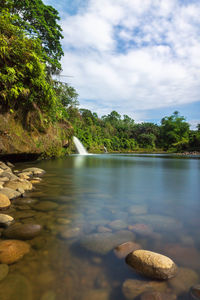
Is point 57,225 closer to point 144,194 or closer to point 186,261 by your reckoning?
point 186,261

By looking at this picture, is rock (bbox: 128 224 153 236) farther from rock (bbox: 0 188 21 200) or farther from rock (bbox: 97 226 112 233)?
rock (bbox: 0 188 21 200)

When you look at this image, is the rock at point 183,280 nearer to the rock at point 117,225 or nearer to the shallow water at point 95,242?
the shallow water at point 95,242

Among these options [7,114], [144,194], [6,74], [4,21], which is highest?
[4,21]

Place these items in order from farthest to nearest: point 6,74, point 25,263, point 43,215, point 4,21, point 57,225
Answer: point 6,74 → point 4,21 → point 43,215 → point 57,225 → point 25,263

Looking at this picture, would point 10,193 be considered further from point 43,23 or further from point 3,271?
point 43,23

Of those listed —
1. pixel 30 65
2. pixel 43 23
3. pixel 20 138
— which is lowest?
pixel 20 138

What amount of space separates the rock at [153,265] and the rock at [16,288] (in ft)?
2.49

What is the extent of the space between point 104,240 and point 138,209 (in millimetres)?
1114

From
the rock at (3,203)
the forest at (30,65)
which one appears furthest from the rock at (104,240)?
the forest at (30,65)

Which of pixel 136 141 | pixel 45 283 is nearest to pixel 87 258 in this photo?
pixel 45 283

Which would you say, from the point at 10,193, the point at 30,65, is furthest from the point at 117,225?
the point at 30,65

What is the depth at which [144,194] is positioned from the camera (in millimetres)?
3711

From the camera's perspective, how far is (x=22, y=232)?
1.80m

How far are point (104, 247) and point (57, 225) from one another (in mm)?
721
